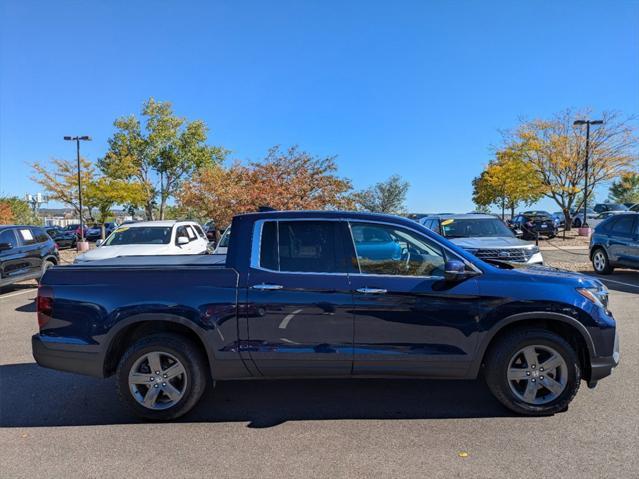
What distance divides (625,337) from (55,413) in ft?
22.7

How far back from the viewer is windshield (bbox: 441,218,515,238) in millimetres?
10484

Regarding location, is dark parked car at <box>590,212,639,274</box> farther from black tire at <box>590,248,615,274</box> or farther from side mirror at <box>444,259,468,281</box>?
side mirror at <box>444,259,468,281</box>

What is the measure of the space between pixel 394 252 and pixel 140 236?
27.5ft

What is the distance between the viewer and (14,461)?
335 centimetres

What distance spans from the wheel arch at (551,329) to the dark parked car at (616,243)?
8.97 meters

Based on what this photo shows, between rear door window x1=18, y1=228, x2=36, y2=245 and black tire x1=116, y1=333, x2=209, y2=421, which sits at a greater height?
rear door window x1=18, y1=228, x2=36, y2=245

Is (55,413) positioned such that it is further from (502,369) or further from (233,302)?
(502,369)

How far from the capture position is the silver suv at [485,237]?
9008mm

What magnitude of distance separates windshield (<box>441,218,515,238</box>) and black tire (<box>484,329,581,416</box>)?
6.67 meters

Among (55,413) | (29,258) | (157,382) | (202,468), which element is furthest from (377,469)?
(29,258)

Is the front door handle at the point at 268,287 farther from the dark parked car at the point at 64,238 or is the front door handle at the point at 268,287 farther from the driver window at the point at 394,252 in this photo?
the dark parked car at the point at 64,238

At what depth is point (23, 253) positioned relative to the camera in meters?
11.2

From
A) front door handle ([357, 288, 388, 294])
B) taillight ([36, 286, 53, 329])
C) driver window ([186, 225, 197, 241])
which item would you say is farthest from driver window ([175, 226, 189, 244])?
front door handle ([357, 288, 388, 294])

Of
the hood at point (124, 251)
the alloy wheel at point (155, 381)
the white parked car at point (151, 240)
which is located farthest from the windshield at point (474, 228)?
the alloy wheel at point (155, 381)
